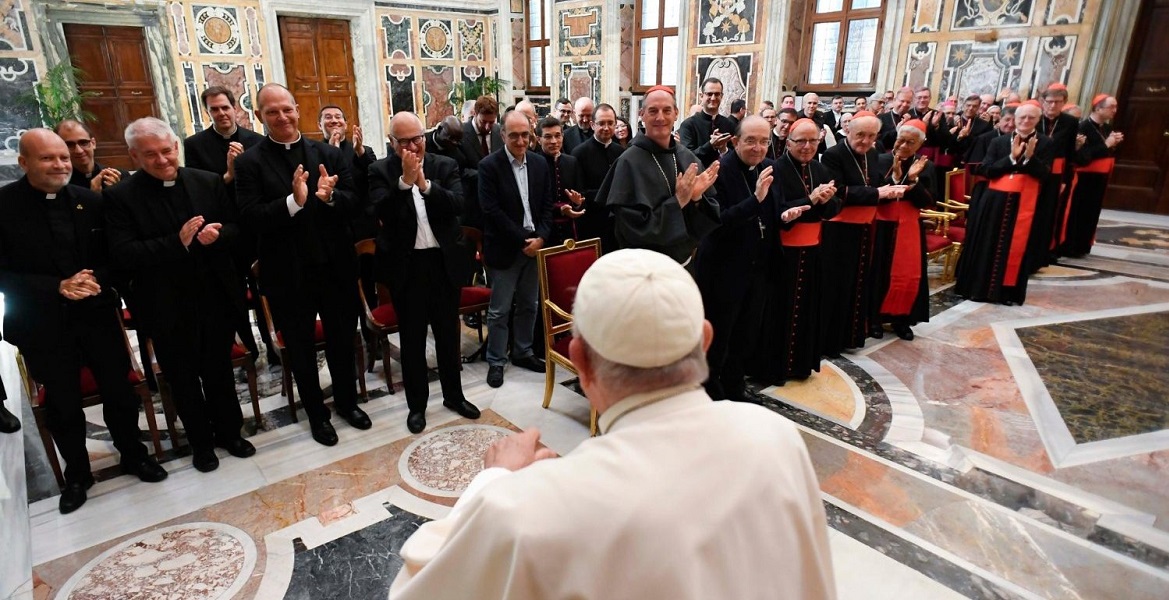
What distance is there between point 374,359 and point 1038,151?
5.98 m

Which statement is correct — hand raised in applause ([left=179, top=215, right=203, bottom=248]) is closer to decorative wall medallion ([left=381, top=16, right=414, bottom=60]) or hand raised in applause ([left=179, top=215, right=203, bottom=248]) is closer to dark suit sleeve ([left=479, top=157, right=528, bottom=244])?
dark suit sleeve ([left=479, top=157, right=528, bottom=244])

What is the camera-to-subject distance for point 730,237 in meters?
3.76

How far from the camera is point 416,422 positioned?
358 cm

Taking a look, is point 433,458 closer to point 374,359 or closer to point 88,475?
point 374,359

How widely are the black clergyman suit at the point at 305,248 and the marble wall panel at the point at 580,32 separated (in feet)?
31.1

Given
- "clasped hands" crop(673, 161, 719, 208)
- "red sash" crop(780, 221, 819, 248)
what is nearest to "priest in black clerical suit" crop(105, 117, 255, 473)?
"clasped hands" crop(673, 161, 719, 208)

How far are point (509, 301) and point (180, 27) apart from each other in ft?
28.8

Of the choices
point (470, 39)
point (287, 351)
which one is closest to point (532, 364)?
point (287, 351)

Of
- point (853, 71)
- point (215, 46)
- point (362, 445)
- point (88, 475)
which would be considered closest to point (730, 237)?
point (362, 445)

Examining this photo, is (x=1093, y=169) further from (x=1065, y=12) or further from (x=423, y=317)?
(x=423, y=317)

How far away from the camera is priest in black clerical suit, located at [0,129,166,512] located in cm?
267

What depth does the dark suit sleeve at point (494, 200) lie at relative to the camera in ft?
13.1

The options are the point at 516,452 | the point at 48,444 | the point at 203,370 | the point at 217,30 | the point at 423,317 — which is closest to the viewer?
the point at 516,452

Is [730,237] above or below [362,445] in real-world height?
above
